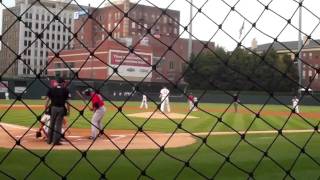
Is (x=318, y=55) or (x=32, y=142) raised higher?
(x=32, y=142)

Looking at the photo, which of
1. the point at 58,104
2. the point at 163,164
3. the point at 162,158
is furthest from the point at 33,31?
the point at 58,104

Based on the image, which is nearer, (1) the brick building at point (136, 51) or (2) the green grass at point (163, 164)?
(2) the green grass at point (163, 164)

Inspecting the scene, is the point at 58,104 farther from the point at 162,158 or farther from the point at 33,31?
the point at 33,31

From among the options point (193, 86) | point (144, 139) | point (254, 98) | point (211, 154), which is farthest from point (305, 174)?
point (193, 86)

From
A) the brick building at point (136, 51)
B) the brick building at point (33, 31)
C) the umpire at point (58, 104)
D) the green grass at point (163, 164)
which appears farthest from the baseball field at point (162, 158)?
the brick building at point (136, 51)

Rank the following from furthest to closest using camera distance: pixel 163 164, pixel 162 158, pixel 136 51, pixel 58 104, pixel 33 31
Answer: pixel 136 51, pixel 58 104, pixel 162 158, pixel 163 164, pixel 33 31

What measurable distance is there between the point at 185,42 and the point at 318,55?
16473mm

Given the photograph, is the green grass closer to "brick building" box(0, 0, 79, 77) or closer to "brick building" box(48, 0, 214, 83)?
"brick building" box(0, 0, 79, 77)

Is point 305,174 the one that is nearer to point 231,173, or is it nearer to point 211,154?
point 231,173

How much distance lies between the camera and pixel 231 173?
673 cm

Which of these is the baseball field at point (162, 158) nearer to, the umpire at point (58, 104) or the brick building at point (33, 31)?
the umpire at point (58, 104)

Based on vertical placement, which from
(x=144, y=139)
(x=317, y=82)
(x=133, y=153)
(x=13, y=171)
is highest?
(x=13, y=171)

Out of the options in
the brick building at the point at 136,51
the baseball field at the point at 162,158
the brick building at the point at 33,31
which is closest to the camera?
the brick building at the point at 33,31

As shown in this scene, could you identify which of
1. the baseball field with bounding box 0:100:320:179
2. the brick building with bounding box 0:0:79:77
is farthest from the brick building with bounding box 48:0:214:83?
the baseball field with bounding box 0:100:320:179
